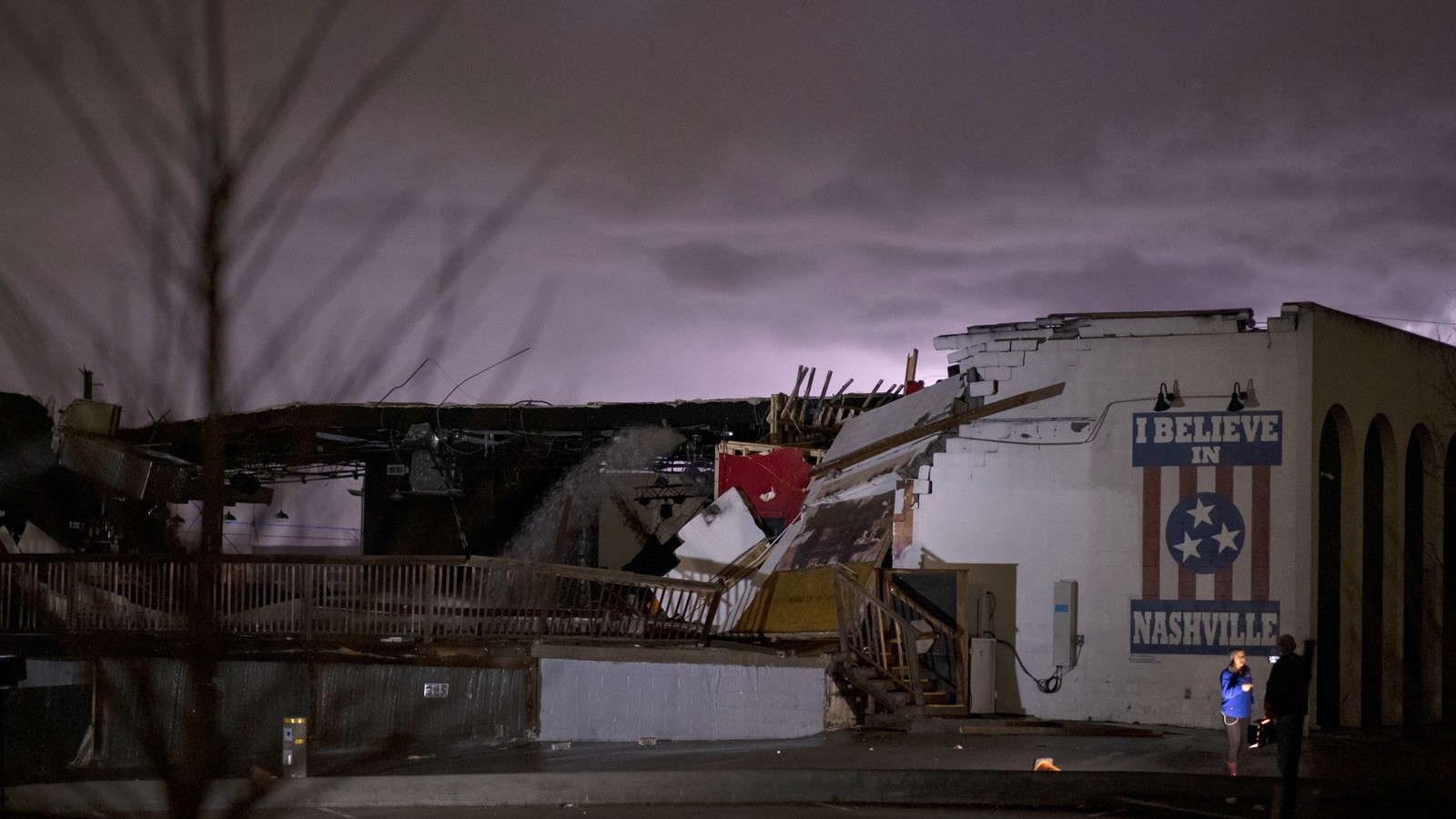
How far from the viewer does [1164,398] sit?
18.9 metres

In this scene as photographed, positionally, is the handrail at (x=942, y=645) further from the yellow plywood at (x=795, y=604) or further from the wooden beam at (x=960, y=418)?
the wooden beam at (x=960, y=418)

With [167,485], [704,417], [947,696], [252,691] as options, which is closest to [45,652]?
[252,691]

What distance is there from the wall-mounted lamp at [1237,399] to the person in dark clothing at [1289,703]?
19.1 feet

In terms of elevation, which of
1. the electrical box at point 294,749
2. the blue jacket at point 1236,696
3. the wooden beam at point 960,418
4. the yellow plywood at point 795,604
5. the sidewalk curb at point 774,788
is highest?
the wooden beam at point 960,418

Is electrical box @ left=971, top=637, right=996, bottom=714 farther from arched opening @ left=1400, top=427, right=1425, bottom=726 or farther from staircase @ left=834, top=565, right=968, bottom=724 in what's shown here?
arched opening @ left=1400, top=427, right=1425, bottom=726

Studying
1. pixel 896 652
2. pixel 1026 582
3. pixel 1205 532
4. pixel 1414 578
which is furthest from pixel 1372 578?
pixel 896 652

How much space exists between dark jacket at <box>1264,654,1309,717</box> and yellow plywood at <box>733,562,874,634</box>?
6658mm

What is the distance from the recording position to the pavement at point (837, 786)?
1301 cm

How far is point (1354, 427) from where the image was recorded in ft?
64.5

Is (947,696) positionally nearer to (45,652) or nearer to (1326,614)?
(1326,614)

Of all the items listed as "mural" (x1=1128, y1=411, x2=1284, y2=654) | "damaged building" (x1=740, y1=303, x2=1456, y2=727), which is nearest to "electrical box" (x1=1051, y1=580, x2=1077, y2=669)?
"damaged building" (x1=740, y1=303, x2=1456, y2=727)

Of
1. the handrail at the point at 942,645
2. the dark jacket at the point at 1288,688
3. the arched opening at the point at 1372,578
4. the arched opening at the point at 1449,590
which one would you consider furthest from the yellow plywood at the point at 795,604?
the arched opening at the point at 1449,590

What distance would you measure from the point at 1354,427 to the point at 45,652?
17.9 meters

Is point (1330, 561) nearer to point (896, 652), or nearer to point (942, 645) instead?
point (942, 645)
